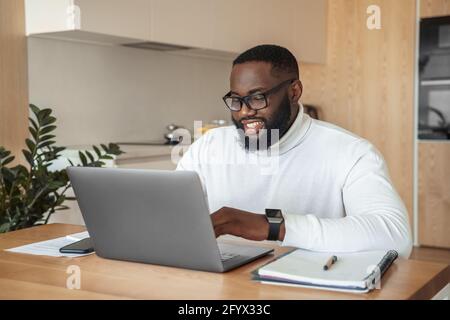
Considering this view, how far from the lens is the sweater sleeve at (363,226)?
1.35 meters

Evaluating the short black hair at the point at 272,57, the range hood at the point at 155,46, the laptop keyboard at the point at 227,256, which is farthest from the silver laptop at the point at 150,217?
the range hood at the point at 155,46

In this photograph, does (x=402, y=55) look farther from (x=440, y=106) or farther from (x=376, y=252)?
(x=376, y=252)

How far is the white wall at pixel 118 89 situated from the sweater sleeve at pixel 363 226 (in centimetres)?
228

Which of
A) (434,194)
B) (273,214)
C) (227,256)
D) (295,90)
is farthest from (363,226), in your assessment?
(434,194)

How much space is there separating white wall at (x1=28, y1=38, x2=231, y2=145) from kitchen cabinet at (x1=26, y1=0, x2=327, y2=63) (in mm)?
145

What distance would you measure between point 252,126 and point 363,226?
1.82 feet

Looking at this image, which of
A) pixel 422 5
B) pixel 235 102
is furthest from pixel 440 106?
pixel 235 102

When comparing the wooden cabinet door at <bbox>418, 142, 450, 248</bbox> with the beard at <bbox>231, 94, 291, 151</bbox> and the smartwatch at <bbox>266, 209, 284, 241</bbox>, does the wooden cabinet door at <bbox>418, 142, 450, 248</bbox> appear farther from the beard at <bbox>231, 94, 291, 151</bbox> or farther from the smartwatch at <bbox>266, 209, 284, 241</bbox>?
the smartwatch at <bbox>266, 209, 284, 241</bbox>

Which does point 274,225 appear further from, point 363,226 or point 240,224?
point 363,226

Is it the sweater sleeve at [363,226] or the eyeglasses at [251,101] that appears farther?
the eyeglasses at [251,101]

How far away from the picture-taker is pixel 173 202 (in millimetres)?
1184

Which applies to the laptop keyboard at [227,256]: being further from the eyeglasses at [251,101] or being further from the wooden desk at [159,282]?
the eyeglasses at [251,101]

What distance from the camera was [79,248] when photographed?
4.69 ft

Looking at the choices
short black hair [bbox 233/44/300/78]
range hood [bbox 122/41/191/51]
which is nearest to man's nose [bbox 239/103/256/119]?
short black hair [bbox 233/44/300/78]
